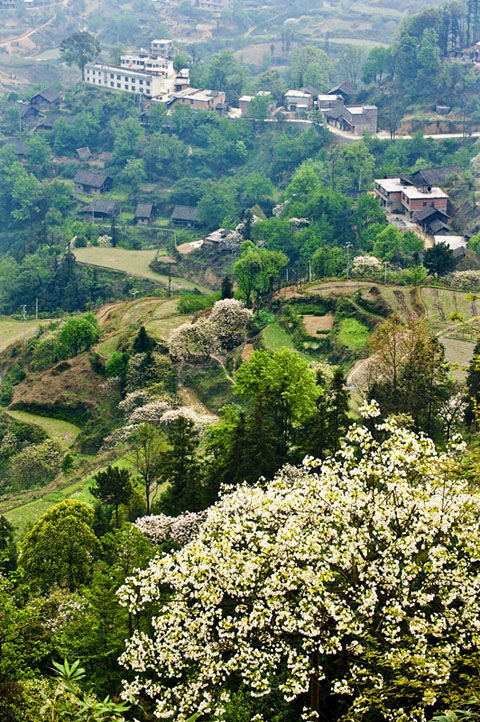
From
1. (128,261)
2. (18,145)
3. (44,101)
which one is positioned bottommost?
(128,261)

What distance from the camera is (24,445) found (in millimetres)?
46500

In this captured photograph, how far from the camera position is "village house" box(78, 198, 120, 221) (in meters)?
91.9

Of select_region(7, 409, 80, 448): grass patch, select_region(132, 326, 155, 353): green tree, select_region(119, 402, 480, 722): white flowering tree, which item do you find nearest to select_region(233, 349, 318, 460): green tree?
select_region(132, 326, 155, 353): green tree

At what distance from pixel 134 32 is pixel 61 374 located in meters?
105

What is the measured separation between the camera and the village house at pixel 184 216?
90.6 m

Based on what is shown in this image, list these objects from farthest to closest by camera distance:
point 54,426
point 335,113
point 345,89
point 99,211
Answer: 1. point 345,89
2. point 335,113
3. point 99,211
4. point 54,426

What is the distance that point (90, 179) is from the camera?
97.9 m

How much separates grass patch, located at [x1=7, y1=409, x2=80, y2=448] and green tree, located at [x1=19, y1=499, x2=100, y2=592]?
1647cm

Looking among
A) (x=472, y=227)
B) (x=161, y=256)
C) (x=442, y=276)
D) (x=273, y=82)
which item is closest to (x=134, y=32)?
(x=273, y=82)

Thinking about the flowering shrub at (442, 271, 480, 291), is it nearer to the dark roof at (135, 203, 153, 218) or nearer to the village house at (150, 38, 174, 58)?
the dark roof at (135, 203, 153, 218)

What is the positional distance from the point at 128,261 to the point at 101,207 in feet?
40.5

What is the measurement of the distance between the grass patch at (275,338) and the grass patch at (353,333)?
2.83 m

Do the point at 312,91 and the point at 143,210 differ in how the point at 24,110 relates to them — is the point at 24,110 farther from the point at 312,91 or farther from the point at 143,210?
the point at 312,91

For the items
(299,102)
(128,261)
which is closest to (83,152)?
(299,102)
